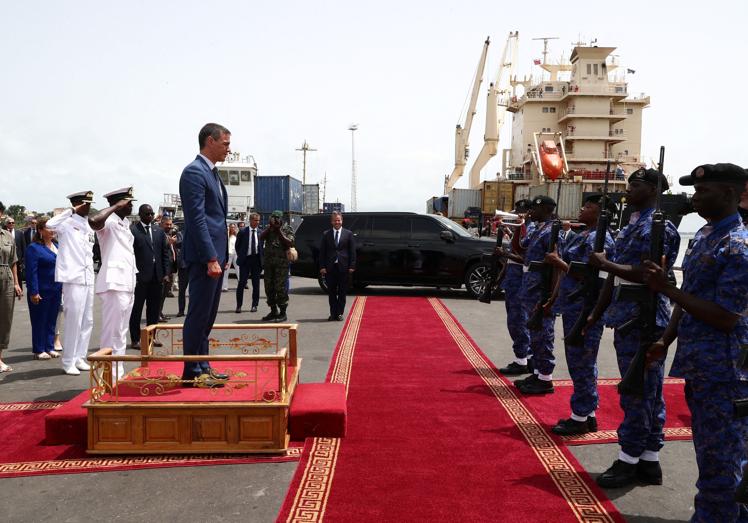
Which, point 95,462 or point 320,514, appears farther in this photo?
point 95,462

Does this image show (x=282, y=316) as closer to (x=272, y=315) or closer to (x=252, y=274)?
(x=272, y=315)

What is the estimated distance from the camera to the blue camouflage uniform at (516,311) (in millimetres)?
6277

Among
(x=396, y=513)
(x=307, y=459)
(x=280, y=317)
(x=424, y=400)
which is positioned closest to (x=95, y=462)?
(x=307, y=459)

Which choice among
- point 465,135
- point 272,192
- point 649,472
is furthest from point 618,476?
point 465,135

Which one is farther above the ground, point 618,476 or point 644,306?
point 644,306

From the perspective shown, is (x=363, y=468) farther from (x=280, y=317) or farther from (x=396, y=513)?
(x=280, y=317)

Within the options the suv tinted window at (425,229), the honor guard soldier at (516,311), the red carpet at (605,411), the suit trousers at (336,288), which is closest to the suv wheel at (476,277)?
the suv tinted window at (425,229)

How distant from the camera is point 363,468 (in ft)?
11.8

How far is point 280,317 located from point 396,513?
6.96 meters

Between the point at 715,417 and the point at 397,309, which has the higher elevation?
the point at 715,417

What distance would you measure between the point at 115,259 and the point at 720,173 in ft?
15.7

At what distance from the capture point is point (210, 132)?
14.0 ft

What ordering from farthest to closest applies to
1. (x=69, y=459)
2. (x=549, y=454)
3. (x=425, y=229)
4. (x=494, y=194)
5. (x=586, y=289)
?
(x=494, y=194) → (x=425, y=229) → (x=586, y=289) → (x=549, y=454) → (x=69, y=459)

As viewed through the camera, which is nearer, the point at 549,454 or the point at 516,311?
the point at 549,454
